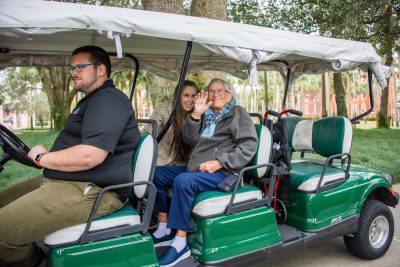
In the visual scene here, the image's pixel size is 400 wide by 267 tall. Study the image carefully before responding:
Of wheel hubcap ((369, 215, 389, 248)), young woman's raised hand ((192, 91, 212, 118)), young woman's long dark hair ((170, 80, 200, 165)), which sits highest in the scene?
young woman's raised hand ((192, 91, 212, 118))

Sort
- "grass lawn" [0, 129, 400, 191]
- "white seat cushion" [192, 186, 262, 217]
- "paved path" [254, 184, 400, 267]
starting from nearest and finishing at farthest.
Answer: "white seat cushion" [192, 186, 262, 217]
"paved path" [254, 184, 400, 267]
"grass lawn" [0, 129, 400, 191]

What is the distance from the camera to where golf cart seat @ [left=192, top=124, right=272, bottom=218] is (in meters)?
2.96

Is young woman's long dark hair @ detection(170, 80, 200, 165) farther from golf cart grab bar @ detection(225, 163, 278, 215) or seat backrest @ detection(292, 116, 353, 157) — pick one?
seat backrest @ detection(292, 116, 353, 157)

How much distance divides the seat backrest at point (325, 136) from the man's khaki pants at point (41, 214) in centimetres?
260

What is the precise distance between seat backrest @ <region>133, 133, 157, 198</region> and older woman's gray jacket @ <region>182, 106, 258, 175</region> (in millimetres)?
680

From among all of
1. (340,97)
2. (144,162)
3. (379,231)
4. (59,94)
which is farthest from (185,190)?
(59,94)

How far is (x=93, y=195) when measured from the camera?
101 inches

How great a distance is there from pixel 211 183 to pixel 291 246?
3.05ft

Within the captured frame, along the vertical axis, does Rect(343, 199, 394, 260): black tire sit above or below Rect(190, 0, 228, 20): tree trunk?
below

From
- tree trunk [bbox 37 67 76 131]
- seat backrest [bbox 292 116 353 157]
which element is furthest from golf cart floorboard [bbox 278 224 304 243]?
tree trunk [bbox 37 67 76 131]

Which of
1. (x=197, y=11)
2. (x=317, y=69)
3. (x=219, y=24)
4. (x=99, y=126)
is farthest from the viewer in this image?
(x=197, y=11)

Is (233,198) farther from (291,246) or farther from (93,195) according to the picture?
(93,195)

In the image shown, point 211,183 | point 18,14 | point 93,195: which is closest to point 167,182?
point 211,183

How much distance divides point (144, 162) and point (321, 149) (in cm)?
239
